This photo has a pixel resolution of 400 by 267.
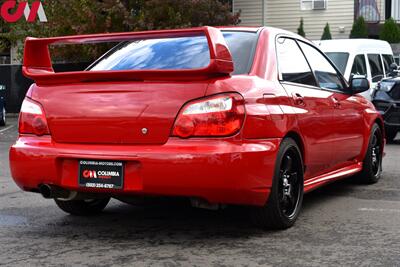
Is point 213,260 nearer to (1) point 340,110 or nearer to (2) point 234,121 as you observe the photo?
(2) point 234,121

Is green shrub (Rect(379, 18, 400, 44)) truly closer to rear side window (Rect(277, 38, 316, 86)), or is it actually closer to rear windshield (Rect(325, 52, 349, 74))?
rear windshield (Rect(325, 52, 349, 74))

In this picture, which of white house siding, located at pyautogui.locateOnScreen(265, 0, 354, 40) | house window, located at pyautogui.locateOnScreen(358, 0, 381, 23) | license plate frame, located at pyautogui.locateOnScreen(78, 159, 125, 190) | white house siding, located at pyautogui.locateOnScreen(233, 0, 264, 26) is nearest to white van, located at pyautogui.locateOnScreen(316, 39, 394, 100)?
house window, located at pyautogui.locateOnScreen(358, 0, 381, 23)

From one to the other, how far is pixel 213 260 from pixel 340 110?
8.07 ft

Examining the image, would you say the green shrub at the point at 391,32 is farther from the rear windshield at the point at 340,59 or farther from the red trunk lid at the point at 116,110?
the red trunk lid at the point at 116,110

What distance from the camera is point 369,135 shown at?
22.1ft

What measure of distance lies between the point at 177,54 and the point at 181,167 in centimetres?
103

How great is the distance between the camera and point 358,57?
14.0 m

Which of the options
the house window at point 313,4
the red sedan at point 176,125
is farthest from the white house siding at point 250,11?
the red sedan at point 176,125

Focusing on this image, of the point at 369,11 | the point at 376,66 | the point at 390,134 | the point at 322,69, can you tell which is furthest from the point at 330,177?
the point at 369,11

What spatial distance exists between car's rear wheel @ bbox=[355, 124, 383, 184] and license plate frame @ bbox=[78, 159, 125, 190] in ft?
11.0

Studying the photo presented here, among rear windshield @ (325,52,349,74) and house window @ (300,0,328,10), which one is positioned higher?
house window @ (300,0,328,10)

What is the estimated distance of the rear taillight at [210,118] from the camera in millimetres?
4207
